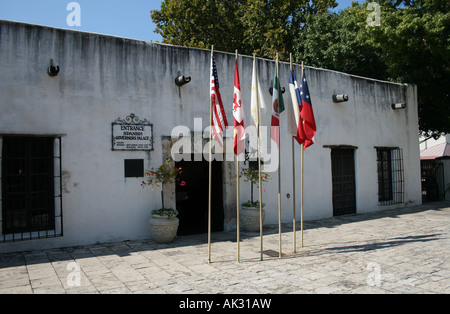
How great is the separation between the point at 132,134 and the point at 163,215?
6.12ft

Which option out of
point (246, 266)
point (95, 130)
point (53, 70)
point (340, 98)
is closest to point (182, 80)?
point (95, 130)

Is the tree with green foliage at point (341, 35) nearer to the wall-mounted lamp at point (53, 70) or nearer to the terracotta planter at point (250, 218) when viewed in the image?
the terracotta planter at point (250, 218)

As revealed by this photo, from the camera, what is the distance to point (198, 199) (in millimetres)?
11688

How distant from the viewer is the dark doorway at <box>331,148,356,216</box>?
1030 centimetres

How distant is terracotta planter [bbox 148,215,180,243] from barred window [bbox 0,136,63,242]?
178 centimetres

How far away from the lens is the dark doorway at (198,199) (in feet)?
27.6

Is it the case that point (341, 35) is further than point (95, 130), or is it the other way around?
point (341, 35)

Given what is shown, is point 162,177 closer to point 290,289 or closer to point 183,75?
point 183,75

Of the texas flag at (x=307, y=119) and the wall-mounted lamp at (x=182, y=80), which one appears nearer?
the texas flag at (x=307, y=119)

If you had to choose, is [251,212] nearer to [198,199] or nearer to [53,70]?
[198,199]

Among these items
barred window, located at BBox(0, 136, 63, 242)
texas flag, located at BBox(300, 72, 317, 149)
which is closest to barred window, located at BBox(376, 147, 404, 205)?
texas flag, located at BBox(300, 72, 317, 149)

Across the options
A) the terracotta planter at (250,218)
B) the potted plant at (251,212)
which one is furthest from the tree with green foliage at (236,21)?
the terracotta planter at (250,218)

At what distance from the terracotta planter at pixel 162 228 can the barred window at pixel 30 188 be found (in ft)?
5.83
